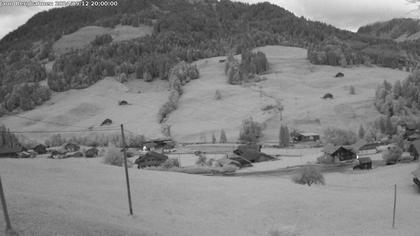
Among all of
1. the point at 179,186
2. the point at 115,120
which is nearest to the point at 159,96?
the point at 115,120

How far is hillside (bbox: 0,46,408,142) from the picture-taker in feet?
367

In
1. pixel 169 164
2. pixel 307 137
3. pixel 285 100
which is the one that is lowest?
pixel 307 137

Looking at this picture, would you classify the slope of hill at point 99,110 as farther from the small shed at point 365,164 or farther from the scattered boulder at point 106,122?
the small shed at point 365,164

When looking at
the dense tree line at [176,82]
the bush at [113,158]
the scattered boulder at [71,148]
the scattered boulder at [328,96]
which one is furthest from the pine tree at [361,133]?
the scattered boulder at [71,148]

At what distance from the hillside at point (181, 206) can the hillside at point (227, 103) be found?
6838 centimetres

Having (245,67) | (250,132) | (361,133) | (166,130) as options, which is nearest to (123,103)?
(166,130)

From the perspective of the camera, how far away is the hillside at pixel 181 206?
18523 millimetres

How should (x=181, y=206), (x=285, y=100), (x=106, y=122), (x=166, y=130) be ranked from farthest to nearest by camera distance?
1. (x=285, y=100)
2. (x=106, y=122)
3. (x=166, y=130)
4. (x=181, y=206)

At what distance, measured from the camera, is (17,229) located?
1517cm

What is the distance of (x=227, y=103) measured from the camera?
132625 mm

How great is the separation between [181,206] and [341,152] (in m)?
46.6

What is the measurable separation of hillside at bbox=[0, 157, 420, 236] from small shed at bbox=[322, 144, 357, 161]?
91.8 ft

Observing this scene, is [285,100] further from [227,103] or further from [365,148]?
[365,148]

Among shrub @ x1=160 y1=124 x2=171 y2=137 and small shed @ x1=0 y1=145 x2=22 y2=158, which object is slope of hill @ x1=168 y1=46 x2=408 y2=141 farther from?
small shed @ x1=0 y1=145 x2=22 y2=158
